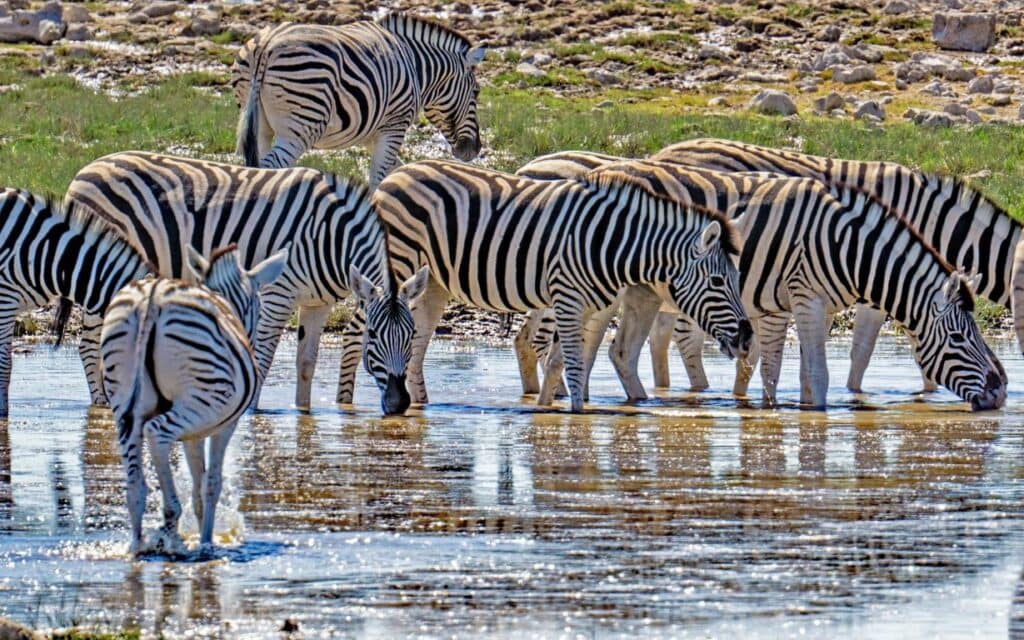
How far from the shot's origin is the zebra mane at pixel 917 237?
1355 centimetres

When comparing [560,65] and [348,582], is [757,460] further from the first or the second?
[560,65]

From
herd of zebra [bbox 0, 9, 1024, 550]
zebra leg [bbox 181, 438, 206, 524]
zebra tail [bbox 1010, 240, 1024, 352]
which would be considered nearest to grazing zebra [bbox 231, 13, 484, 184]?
herd of zebra [bbox 0, 9, 1024, 550]

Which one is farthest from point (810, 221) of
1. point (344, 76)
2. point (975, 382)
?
A: point (344, 76)

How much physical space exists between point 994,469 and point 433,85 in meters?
10.8

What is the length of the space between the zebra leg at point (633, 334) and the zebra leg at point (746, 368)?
0.71 m

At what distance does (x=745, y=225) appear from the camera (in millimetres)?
14242

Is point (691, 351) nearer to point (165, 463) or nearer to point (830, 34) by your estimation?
point (165, 463)

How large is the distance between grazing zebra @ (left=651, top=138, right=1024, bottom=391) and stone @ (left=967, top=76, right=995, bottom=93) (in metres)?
19.4

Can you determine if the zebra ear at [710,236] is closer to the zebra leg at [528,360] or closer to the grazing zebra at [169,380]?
the zebra leg at [528,360]

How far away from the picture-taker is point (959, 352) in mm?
13445

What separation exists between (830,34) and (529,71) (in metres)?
7.45

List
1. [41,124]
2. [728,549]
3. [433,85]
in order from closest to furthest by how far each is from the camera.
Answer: [728,549], [433,85], [41,124]

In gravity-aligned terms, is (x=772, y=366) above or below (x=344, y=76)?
below

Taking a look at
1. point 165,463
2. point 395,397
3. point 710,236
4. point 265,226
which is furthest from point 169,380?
point 710,236
